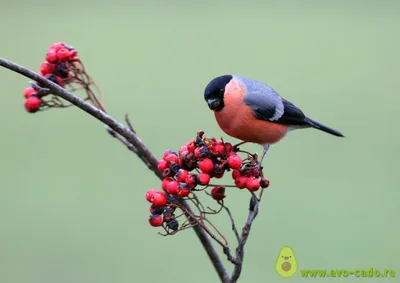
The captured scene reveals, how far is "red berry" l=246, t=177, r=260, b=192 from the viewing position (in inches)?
56.2

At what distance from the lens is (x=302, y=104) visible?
564cm

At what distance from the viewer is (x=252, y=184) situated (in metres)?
1.43

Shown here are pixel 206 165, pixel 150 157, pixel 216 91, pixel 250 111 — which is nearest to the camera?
pixel 206 165

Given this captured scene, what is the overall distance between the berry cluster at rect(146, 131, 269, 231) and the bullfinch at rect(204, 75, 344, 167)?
45 cm

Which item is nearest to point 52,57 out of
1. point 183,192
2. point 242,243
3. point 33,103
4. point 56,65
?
point 56,65

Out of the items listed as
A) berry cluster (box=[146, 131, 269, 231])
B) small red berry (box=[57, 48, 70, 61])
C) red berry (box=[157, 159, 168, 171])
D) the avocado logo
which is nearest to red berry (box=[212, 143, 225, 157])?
berry cluster (box=[146, 131, 269, 231])

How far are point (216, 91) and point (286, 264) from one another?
0.67 m

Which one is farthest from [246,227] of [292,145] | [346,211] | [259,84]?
[292,145]

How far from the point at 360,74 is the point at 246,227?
18.3 ft

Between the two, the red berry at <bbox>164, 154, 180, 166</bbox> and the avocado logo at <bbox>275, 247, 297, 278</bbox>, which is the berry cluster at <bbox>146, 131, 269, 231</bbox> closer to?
the red berry at <bbox>164, 154, 180, 166</bbox>

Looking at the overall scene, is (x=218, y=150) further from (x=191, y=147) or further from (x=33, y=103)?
(x=33, y=103)

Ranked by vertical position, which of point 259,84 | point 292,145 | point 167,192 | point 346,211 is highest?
point 259,84

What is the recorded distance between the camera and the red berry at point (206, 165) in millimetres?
1430

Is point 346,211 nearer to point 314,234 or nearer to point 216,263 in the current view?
point 314,234
